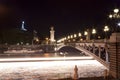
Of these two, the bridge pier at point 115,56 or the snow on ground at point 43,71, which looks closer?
the bridge pier at point 115,56

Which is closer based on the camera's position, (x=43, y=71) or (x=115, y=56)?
(x=115, y=56)

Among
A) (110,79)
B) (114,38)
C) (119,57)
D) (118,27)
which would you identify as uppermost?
(118,27)

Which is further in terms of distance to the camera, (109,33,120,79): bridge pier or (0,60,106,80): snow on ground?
(0,60,106,80): snow on ground

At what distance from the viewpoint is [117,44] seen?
25.2 meters

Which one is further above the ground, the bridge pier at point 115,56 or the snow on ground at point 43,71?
the bridge pier at point 115,56

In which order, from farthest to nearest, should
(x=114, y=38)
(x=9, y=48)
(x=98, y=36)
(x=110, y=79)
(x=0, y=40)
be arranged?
(x=0, y=40)
(x=9, y=48)
(x=98, y=36)
(x=114, y=38)
(x=110, y=79)

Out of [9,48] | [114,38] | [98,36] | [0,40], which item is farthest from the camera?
[0,40]

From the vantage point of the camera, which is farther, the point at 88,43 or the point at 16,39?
the point at 16,39

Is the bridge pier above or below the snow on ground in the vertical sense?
above

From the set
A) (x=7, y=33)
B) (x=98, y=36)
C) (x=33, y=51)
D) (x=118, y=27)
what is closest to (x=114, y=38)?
(x=118, y=27)

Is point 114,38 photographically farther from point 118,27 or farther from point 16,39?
point 16,39

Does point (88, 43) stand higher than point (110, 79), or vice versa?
point (88, 43)

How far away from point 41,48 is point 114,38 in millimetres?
105336

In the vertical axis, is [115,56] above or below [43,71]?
above
